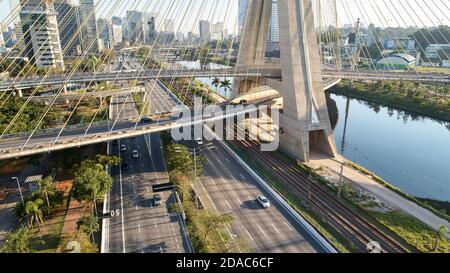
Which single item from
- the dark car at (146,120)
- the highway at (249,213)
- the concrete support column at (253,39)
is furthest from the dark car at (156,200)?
the concrete support column at (253,39)

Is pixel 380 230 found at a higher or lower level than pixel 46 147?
lower

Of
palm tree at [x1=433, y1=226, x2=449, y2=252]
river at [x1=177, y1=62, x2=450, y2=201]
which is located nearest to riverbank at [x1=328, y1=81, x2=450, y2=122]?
river at [x1=177, y1=62, x2=450, y2=201]

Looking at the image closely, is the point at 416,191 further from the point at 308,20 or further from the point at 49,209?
the point at 49,209

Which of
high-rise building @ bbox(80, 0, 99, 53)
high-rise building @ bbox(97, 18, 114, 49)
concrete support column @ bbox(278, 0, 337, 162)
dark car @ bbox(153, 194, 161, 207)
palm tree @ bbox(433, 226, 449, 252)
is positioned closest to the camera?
palm tree @ bbox(433, 226, 449, 252)

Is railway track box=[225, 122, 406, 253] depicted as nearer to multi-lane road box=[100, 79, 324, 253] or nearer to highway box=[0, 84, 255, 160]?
multi-lane road box=[100, 79, 324, 253]

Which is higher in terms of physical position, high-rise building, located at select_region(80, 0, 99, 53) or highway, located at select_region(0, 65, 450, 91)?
high-rise building, located at select_region(80, 0, 99, 53)
